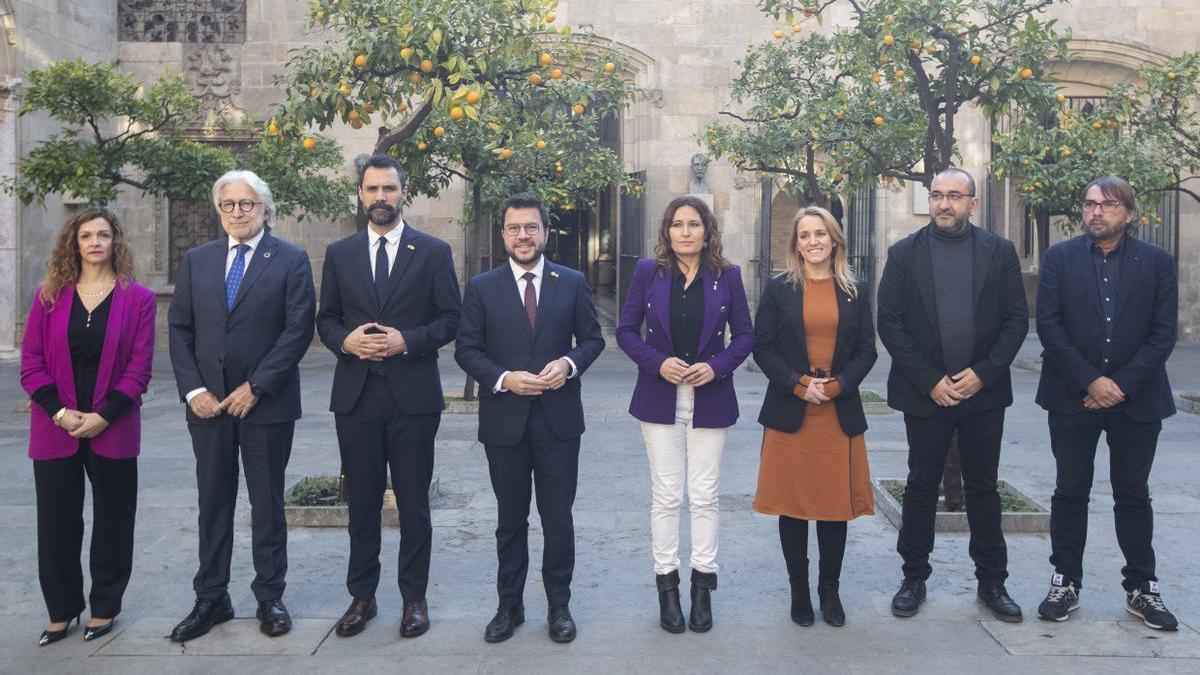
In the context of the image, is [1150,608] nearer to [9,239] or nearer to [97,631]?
[97,631]

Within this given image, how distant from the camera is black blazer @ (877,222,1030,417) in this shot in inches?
205

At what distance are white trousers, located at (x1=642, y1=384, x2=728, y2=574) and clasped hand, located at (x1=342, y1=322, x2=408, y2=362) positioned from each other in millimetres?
1154

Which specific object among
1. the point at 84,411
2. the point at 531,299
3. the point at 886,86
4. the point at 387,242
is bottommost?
the point at 84,411

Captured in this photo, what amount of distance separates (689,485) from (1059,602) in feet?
5.50

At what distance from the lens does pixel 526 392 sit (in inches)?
193

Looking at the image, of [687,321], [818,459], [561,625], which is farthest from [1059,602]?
[561,625]

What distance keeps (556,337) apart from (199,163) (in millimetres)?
8715

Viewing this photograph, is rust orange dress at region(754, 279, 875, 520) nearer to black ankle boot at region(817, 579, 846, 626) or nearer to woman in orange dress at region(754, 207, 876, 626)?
woman in orange dress at region(754, 207, 876, 626)

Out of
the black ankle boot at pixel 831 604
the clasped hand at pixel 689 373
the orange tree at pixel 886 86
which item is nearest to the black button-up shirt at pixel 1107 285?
the black ankle boot at pixel 831 604

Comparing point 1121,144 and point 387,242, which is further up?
point 1121,144

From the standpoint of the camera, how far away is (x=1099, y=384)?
16.5ft

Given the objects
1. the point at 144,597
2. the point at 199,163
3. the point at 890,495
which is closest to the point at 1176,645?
the point at 890,495

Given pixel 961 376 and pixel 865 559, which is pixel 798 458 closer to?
pixel 961 376

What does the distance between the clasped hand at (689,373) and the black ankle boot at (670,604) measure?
824 millimetres
